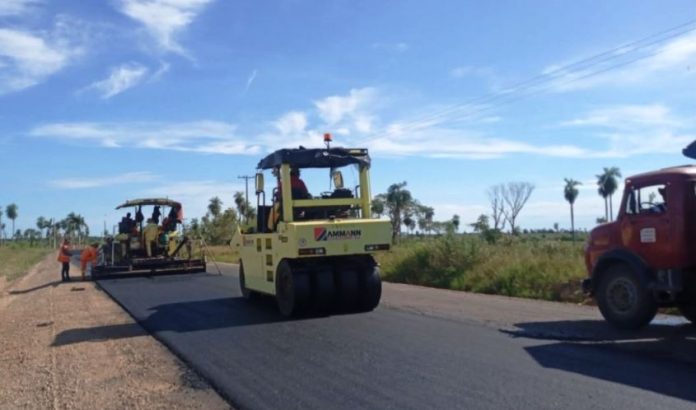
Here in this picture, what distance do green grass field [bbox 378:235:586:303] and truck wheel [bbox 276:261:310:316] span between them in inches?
245

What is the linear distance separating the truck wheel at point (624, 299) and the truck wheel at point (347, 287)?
13.9 ft

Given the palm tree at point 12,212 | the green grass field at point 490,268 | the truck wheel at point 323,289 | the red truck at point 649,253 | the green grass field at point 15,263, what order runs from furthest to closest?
the palm tree at point 12,212 < the green grass field at point 15,263 < the green grass field at point 490,268 < the truck wheel at point 323,289 < the red truck at point 649,253

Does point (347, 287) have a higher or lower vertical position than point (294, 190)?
lower

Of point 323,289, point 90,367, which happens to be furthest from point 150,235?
point 90,367

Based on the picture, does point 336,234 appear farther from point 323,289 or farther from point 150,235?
point 150,235

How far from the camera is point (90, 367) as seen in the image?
28.3ft

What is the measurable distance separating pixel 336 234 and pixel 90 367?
15.8ft

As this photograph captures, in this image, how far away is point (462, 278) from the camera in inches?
762

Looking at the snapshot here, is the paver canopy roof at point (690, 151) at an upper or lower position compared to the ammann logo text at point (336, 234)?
upper

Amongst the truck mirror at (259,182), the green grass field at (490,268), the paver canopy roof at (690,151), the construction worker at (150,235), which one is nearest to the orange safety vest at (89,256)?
the construction worker at (150,235)

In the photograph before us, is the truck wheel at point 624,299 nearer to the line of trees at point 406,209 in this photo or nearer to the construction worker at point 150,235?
the construction worker at point 150,235

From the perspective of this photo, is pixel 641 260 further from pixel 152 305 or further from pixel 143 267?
pixel 143 267

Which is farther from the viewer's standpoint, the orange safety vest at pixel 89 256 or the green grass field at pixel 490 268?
the orange safety vest at pixel 89 256

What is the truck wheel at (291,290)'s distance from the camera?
1190 cm
